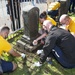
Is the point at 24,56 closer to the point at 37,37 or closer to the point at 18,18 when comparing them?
the point at 37,37

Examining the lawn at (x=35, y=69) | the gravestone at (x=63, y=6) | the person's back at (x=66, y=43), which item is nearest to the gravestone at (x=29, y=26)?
the lawn at (x=35, y=69)

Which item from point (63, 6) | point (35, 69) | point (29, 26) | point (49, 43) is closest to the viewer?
point (49, 43)

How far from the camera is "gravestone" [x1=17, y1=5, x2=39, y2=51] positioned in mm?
4961

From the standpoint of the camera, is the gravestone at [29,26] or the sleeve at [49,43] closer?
the sleeve at [49,43]

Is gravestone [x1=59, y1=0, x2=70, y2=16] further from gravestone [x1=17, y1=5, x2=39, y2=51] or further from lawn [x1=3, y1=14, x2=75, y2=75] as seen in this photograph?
lawn [x1=3, y1=14, x2=75, y2=75]

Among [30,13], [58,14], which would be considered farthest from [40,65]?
[58,14]

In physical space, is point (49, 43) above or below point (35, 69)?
above

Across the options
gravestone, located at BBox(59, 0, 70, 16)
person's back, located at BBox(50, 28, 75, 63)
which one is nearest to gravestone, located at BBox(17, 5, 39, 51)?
person's back, located at BBox(50, 28, 75, 63)

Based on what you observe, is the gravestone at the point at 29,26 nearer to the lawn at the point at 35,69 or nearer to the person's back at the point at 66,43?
the lawn at the point at 35,69

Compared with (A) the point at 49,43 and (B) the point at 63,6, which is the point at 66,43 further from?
(B) the point at 63,6

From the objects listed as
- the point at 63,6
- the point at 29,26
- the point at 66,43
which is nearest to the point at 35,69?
the point at 66,43

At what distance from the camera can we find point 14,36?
6234 millimetres

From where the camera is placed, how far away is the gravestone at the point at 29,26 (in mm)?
4961

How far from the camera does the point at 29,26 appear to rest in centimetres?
512
